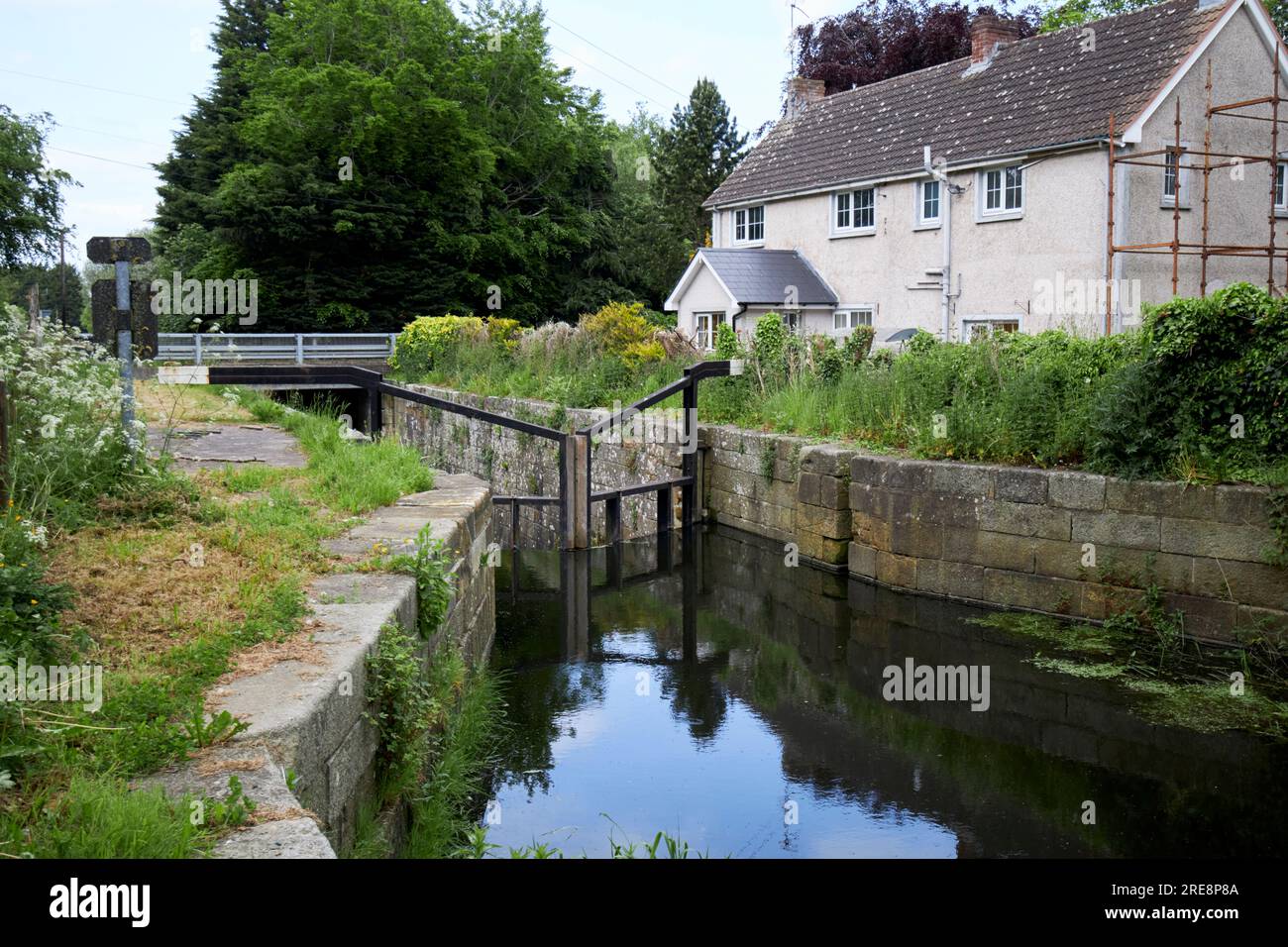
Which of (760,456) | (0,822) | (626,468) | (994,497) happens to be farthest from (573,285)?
(0,822)

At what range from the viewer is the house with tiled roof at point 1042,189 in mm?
19375

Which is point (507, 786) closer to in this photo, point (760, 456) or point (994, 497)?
point (994, 497)

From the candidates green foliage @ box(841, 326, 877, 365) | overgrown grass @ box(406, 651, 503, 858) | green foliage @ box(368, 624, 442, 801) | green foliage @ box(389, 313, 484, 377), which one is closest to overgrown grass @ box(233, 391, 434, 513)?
overgrown grass @ box(406, 651, 503, 858)

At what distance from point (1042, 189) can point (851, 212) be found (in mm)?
5339

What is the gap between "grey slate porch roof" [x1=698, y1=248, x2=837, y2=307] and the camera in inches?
984

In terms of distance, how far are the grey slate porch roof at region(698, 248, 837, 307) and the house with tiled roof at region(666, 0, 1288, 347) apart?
0.16 feet

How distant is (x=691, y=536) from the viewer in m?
14.1

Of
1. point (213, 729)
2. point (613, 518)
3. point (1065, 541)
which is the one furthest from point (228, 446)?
point (213, 729)

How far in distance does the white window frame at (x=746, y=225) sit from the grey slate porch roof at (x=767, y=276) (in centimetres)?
148

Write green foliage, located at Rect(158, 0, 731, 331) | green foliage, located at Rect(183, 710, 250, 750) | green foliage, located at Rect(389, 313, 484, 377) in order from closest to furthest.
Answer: green foliage, located at Rect(183, 710, 250, 750)
green foliage, located at Rect(389, 313, 484, 377)
green foliage, located at Rect(158, 0, 731, 331)

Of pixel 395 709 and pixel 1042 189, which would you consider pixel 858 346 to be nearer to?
pixel 1042 189

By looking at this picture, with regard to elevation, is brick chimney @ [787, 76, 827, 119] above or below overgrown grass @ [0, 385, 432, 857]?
above

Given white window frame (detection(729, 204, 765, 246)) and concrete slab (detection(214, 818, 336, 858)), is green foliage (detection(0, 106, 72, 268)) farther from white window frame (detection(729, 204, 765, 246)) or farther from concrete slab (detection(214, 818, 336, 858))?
concrete slab (detection(214, 818, 336, 858))
